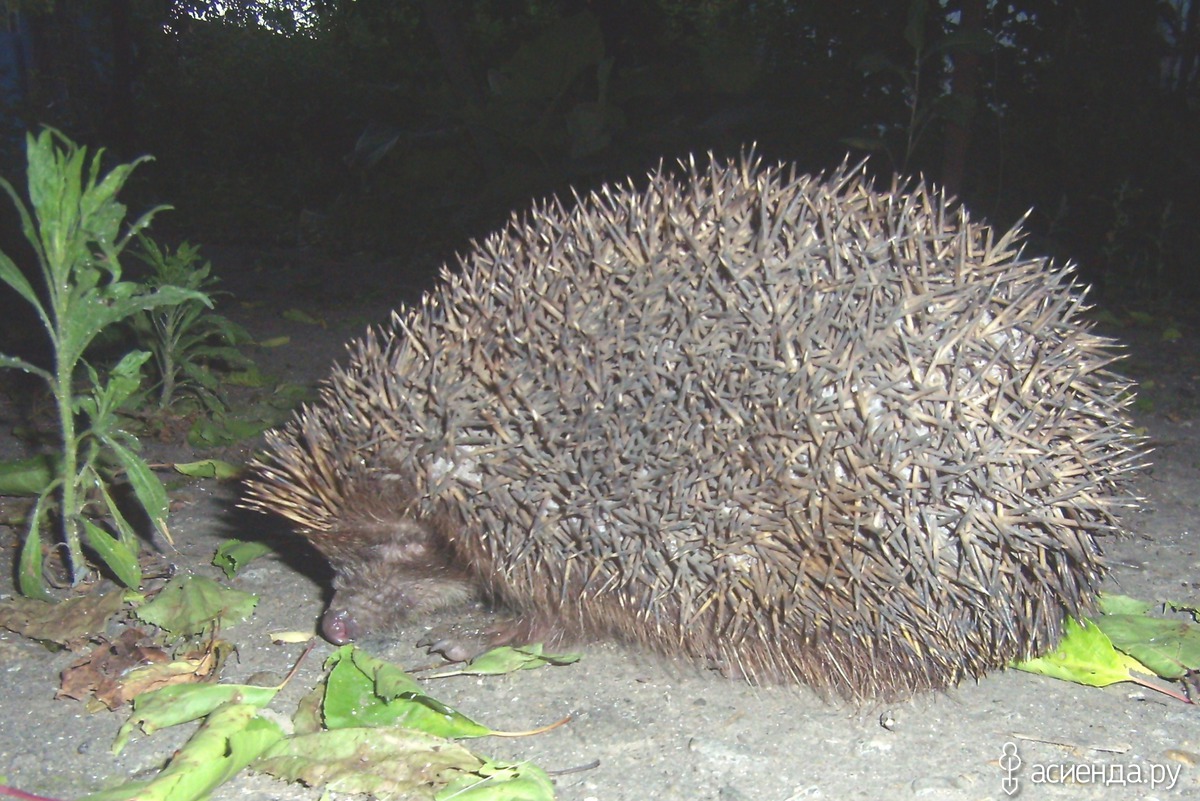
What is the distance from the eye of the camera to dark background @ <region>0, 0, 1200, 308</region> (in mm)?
7418

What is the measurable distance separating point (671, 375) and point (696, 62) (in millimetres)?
6336

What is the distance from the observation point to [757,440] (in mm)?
2266

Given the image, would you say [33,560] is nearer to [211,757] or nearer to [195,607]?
[195,607]

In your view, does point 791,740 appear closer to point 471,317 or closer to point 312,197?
point 471,317

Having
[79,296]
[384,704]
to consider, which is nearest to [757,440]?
[384,704]

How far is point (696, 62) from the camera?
317 inches

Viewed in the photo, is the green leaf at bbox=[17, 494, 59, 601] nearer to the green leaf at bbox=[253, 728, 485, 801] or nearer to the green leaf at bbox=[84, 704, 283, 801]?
the green leaf at bbox=[84, 704, 283, 801]

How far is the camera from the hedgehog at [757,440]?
7.33 feet

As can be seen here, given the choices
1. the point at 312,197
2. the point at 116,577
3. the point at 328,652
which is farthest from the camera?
the point at 312,197

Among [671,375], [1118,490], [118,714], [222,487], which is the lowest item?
[118,714]

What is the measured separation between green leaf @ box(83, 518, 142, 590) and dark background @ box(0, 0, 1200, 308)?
13.3ft

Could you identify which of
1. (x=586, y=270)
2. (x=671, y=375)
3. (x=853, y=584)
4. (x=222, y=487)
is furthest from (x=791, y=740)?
(x=222, y=487)

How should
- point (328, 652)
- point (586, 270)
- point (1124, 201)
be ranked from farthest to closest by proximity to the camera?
point (1124, 201) < point (328, 652) < point (586, 270)

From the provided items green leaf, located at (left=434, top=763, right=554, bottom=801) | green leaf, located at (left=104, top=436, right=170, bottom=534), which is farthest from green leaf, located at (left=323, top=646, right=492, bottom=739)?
green leaf, located at (left=104, top=436, right=170, bottom=534)
